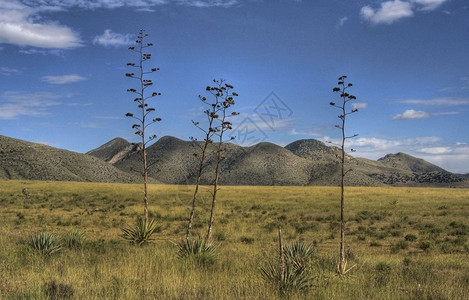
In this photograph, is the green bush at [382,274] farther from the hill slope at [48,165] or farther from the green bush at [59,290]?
the hill slope at [48,165]

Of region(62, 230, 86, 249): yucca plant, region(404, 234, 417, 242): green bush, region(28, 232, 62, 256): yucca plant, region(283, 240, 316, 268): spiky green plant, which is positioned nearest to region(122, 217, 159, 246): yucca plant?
region(62, 230, 86, 249): yucca plant

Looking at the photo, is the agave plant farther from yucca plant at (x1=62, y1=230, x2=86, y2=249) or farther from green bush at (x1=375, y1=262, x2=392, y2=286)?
yucca plant at (x1=62, y1=230, x2=86, y2=249)

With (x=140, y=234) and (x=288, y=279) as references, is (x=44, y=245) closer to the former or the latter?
(x=140, y=234)

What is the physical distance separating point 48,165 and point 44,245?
384ft

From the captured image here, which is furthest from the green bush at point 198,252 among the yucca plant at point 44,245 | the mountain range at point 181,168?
the mountain range at point 181,168

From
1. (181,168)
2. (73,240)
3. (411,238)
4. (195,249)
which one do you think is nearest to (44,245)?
(73,240)

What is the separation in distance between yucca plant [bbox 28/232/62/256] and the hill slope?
107 m

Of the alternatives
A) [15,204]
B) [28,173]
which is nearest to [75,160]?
[28,173]

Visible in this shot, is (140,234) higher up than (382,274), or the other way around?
(140,234)

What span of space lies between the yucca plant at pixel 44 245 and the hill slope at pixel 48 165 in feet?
353

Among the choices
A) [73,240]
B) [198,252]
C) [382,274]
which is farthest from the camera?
[73,240]

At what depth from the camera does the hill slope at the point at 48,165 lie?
111125 millimetres

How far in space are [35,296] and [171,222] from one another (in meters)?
20.9

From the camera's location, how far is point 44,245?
11703mm
